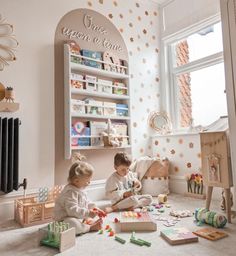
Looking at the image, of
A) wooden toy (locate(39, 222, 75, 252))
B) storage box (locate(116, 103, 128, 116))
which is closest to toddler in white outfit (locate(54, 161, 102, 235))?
wooden toy (locate(39, 222, 75, 252))

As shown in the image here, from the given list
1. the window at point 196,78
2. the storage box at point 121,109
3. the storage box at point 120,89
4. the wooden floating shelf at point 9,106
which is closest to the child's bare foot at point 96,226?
the wooden floating shelf at point 9,106

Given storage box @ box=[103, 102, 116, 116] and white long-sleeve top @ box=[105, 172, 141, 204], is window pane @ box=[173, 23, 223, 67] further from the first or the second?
white long-sleeve top @ box=[105, 172, 141, 204]

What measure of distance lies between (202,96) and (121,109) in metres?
0.93

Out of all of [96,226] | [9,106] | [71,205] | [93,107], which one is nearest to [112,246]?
[96,226]

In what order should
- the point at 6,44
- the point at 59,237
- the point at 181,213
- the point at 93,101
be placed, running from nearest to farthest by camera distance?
the point at 59,237 → the point at 181,213 → the point at 6,44 → the point at 93,101

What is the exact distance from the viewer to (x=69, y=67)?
2174 millimetres

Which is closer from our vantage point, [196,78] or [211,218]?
[211,218]

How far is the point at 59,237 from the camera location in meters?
1.24

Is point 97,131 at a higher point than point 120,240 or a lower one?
higher

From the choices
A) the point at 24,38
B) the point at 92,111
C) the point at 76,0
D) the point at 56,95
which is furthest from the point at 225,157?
the point at 76,0

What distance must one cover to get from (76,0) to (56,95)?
102cm

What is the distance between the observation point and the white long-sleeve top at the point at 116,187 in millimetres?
2000

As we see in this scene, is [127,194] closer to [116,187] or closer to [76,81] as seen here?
[116,187]

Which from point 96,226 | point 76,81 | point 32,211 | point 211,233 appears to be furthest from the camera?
point 76,81
